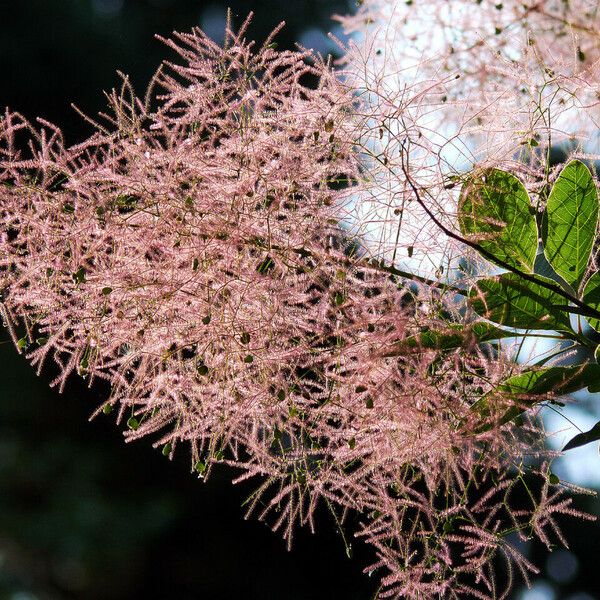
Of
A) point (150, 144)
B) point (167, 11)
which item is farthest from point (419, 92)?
point (167, 11)

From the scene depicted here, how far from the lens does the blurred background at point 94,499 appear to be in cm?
334

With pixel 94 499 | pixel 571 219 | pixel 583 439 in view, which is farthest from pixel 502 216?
pixel 94 499

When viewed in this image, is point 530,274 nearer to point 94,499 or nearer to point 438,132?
point 438,132

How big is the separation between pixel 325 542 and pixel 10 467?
1.19 m

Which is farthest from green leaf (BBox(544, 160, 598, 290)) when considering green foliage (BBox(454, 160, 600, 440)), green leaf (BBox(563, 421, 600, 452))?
green leaf (BBox(563, 421, 600, 452))

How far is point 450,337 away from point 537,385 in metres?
0.07

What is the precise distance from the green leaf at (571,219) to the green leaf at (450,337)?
0.25 feet

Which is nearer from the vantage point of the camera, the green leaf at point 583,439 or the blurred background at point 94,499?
the green leaf at point 583,439

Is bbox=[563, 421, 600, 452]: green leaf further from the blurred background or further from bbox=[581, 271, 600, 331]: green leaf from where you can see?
the blurred background

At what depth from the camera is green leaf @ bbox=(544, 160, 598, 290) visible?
742 mm

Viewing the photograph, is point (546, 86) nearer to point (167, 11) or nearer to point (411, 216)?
point (411, 216)

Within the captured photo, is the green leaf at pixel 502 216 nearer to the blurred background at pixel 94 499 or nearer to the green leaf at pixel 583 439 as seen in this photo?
the green leaf at pixel 583 439

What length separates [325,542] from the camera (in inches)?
137

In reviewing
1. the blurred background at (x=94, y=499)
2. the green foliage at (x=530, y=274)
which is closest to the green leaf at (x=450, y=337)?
the green foliage at (x=530, y=274)
